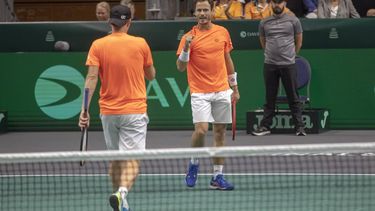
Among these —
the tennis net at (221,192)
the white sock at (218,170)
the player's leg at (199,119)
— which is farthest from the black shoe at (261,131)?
the white sock at (218,170)

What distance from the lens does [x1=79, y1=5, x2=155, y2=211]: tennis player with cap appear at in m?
9.06

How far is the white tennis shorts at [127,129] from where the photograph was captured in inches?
360

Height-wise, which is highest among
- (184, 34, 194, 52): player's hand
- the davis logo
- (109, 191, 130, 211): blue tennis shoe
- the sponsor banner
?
(184, 34, 194, 52): player's hand

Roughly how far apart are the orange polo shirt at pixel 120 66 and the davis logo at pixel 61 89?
8.13 metres

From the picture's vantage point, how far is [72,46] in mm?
17453

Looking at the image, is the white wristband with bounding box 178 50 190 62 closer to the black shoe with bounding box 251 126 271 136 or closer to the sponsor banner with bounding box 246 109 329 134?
the black shoe with bounding box 251 126 271 136

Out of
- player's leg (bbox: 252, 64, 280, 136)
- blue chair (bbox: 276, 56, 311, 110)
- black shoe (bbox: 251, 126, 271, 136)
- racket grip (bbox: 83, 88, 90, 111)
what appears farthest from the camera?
blue chair (bbox: 276, 56, 311, 110)

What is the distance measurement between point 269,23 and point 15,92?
14.6 ft

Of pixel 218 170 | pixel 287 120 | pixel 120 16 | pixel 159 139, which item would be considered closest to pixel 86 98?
pixel 120 16

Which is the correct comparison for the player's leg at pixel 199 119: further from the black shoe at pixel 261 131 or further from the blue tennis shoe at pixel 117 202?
the black shoe at pixel 261 131

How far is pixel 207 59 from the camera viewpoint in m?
11.1

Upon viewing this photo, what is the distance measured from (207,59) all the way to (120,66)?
2.14 meters

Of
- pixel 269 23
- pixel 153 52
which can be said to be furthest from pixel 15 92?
pixel 269 23

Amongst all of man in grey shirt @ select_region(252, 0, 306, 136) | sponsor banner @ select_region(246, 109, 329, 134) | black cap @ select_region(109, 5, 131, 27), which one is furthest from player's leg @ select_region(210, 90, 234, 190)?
sponsor banner @ select_region(246, 109, 329, 134)
